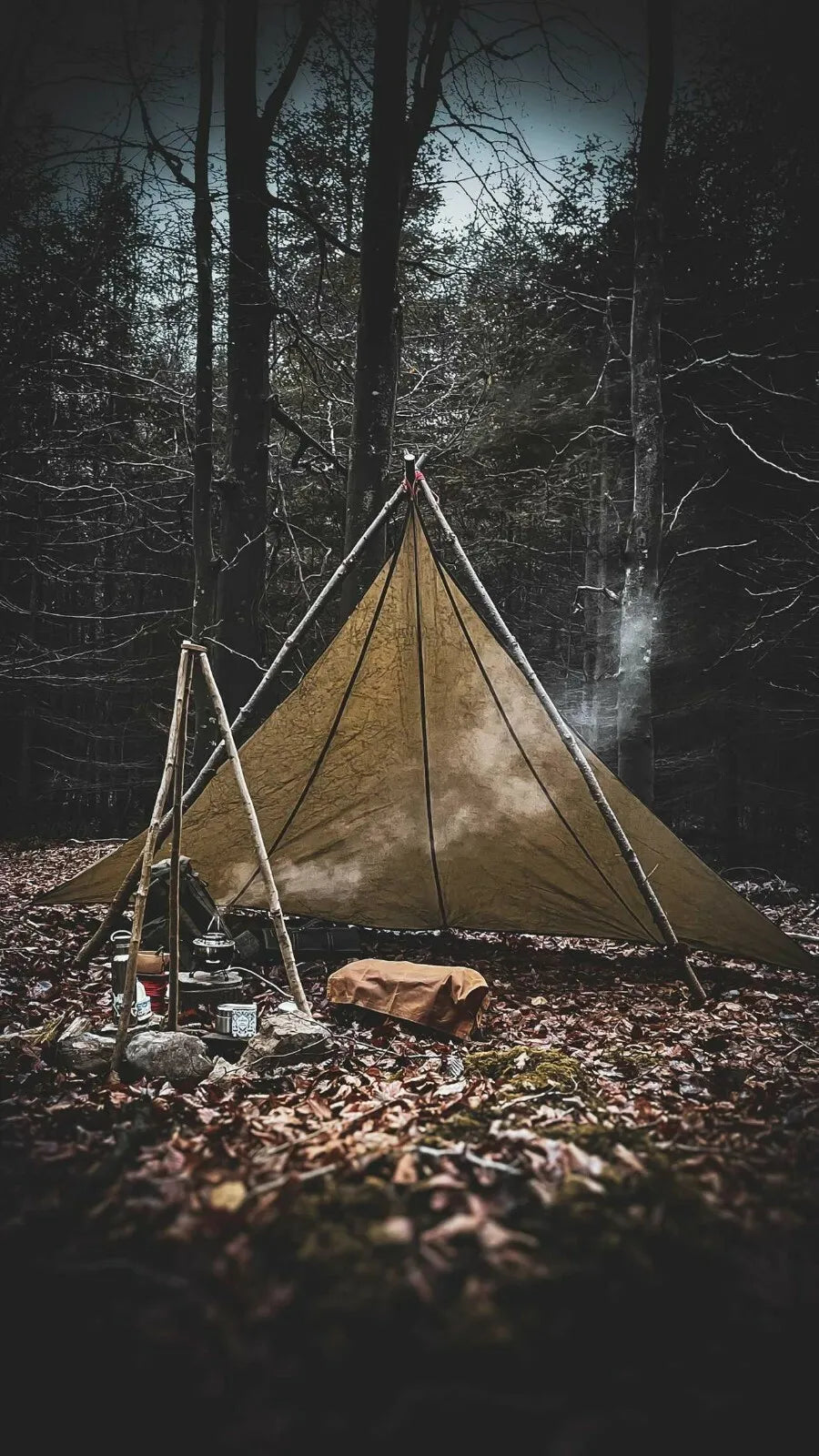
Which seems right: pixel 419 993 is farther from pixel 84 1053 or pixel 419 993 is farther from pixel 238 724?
pixel 238 724

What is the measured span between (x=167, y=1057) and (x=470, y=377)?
399 inches

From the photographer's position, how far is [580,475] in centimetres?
1229

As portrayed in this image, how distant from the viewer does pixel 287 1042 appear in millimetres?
3584

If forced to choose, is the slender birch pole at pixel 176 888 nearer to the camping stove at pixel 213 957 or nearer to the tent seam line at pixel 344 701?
the camping stove at pixel 213 957

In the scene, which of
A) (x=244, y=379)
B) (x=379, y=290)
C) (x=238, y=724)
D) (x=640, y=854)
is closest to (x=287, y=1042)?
(x=238, y=724)

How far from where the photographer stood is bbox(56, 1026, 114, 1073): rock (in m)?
3.40

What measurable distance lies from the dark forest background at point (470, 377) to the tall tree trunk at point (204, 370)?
19cm

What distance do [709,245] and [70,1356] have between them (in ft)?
42.4

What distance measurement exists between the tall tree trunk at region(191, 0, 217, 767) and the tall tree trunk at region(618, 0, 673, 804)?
4.29m

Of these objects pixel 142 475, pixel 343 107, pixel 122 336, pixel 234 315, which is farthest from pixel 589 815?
pixel 142 475

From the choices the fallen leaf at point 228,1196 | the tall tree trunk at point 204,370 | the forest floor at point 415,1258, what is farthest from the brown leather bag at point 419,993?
the tall tree trunk at point 204,370

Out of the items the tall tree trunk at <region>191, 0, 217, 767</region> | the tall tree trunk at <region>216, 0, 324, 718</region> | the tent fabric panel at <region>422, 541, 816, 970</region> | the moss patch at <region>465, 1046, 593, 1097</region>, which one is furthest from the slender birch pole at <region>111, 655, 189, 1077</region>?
the tall tree trunk at <region>191, 0, 217, 767</region>

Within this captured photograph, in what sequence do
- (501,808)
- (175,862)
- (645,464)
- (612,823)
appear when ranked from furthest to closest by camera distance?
1. (645,464)
2. (501,808)
3. (612,823)
4. (175,862)

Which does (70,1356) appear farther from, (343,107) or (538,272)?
(538,272)
